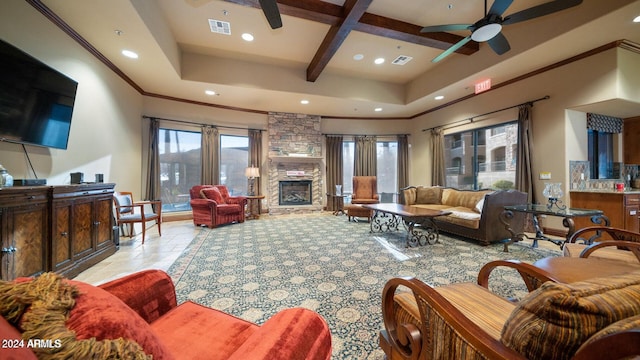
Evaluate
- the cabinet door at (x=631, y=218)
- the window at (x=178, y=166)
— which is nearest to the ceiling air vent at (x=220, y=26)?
the window at (x=178, y=166)

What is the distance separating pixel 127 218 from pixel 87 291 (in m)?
3.77

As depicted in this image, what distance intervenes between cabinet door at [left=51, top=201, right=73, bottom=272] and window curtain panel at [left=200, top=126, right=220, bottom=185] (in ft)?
11.2

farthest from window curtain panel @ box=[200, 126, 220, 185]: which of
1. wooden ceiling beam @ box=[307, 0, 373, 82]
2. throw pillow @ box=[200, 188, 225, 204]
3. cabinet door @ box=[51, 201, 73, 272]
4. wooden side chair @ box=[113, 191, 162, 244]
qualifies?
cabinet door @ box=[51, 201, 73, 272]

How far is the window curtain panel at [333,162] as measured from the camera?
703cm

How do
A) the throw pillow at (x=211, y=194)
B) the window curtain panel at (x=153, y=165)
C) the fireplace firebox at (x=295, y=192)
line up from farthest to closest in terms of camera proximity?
the fireplace firebox at (x=295, y=192), the window curtain panel at (x=153, y=165), the throw pillow at (x=211, y=194)

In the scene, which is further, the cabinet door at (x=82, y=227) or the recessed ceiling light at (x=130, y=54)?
the recessed ceiling light at (x=130, y=54)

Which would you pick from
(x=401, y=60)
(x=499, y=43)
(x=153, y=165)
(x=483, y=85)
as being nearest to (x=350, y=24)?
(x=401, y=60)

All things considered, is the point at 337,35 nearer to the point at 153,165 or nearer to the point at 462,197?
the point at 462,197

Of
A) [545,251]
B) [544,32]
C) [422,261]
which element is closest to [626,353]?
[422,261]

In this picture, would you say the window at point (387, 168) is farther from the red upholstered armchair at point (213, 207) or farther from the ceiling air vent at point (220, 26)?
Answer: the ceiling air vent at point (220, 26)

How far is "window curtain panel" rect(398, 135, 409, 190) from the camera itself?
7145mm

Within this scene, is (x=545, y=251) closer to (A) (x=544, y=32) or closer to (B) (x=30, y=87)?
(A) (x=544, y=32)

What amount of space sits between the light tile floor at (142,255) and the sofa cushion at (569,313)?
309 cm

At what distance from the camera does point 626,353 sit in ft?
1.48
